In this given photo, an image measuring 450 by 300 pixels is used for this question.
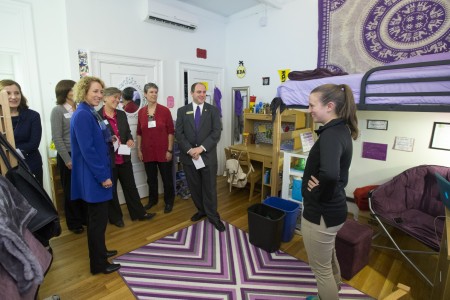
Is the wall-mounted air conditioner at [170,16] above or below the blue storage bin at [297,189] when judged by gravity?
above

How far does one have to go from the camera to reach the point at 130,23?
129 inches

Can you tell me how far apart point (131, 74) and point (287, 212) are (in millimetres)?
2666

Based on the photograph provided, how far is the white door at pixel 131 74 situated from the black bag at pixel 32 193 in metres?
2.14

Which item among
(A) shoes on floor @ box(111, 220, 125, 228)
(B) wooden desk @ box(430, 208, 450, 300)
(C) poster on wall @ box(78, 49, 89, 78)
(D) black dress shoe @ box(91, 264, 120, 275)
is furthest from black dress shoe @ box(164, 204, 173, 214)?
(B) wooden desk @ box(430, 208, 450, 300)

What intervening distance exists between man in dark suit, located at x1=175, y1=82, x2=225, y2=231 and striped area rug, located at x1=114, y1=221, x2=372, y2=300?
0.43m

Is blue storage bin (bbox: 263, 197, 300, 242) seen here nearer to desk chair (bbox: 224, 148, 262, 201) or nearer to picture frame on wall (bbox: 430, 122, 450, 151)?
desk chair (bbox: 224, 148, 262, 201)

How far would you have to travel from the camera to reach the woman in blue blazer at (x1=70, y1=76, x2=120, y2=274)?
68.4 inches

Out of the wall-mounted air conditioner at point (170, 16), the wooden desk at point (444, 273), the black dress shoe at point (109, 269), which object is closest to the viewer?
the wooden desk at point (444, 273)

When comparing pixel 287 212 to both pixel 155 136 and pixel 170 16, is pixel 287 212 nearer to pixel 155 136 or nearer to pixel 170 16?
pixel 155 136

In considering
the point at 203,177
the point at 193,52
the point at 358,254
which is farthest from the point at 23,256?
the point at 193,52

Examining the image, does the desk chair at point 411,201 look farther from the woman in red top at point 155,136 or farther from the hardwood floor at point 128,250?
the woman in red top at point 155,136

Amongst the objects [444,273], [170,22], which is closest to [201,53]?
[170,22]

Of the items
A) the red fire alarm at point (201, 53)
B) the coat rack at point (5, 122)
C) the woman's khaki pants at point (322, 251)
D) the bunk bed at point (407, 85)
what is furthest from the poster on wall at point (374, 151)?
the coat rack at point (5, 122)

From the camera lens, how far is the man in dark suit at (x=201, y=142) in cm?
268
